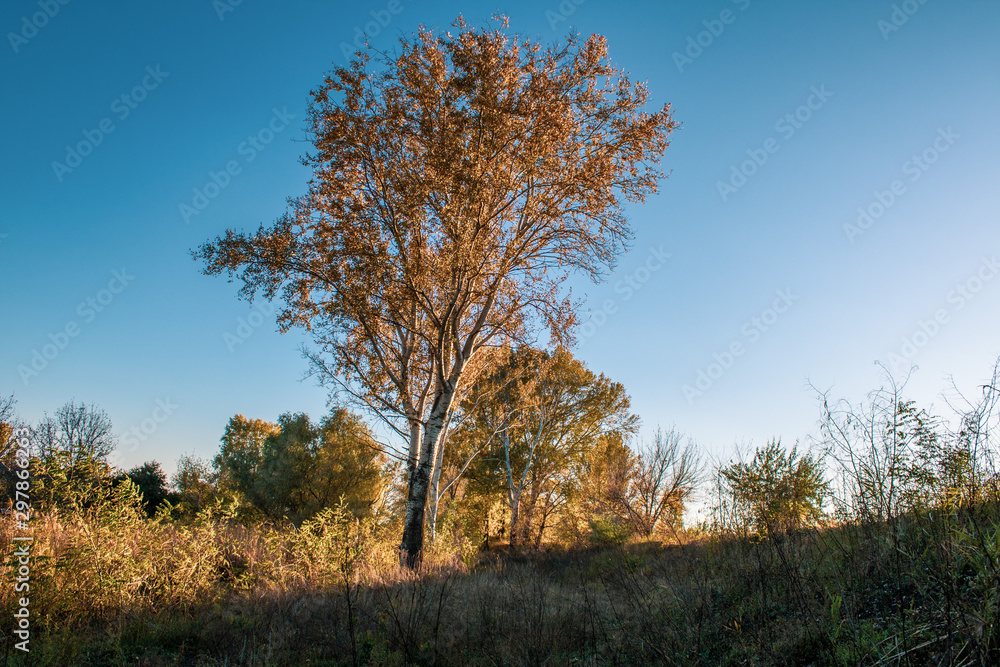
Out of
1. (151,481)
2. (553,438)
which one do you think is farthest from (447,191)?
(151,481)

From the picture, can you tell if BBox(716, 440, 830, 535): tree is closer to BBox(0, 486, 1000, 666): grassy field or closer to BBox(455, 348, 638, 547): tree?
BBox(0, 486, 1000, 666): grassy field

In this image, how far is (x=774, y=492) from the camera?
7441 mm

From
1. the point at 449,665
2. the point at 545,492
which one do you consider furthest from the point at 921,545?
the point at 545,492

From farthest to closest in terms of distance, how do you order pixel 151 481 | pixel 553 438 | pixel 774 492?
pixel 151 481 < pixel 553 438 < pixel 774 492

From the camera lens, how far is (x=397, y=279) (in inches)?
339

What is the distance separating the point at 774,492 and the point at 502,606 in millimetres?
5165

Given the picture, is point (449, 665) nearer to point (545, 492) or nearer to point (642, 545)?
point (642, 545)

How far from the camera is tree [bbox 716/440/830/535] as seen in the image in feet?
16.7

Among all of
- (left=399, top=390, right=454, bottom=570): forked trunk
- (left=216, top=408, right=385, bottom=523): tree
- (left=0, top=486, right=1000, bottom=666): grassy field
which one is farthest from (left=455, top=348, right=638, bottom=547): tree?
(left=0, top=486, right=1000, bottom=666): grassy field

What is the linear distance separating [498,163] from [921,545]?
7547mm

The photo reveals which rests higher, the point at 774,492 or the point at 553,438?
the point at 553,438

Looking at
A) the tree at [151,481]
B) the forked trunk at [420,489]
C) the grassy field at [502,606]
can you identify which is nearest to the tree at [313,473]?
the tree at [151,481]

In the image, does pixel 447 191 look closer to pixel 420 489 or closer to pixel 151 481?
pixel 420 489

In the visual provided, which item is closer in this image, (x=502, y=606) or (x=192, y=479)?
(x=502, y=606)
